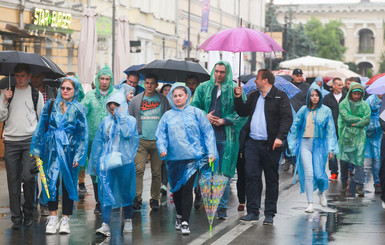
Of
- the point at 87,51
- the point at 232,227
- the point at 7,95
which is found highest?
the point at 87,51

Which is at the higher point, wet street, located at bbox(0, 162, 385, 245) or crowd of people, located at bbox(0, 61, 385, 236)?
crowd of people, located at bbox(0, 61, 385, 236)

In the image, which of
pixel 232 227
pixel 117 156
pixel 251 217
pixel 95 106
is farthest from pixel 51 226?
pixel 95 106

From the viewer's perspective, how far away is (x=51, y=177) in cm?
941

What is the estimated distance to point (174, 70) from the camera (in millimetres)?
12953

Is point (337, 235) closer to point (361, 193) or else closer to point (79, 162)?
point (79, 162)

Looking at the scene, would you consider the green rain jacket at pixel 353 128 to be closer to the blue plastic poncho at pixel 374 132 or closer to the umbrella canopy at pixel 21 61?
the blue plastic poncho at pixel 374 132

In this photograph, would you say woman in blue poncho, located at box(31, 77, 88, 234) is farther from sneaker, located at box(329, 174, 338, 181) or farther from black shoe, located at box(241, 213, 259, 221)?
sneaker, located at box(329, 174, 338, 181)

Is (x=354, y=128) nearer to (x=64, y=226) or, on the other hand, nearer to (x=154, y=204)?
(x=154, y=204)

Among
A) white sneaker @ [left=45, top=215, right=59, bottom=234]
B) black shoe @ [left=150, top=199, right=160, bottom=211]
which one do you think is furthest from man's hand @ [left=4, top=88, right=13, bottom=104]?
black shoe @ [left=150, top=199, right=160, bottom=211]

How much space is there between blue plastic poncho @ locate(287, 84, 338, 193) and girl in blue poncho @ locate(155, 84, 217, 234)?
2.64 metres

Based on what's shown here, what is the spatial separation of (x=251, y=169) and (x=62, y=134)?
7.90ft

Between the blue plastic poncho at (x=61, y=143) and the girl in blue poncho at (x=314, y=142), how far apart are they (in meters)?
3.59

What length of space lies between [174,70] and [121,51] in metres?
12.4

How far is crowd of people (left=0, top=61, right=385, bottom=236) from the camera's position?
944 centimetres
